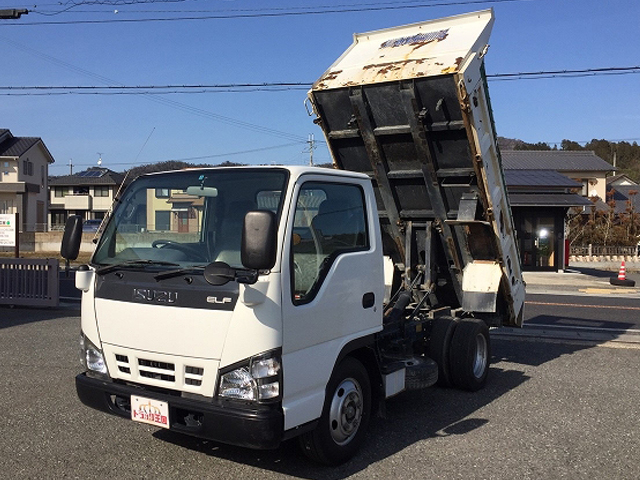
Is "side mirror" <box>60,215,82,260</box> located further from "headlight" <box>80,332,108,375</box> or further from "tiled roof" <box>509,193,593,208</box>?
"tiled roof" <box>509,193,593,208</box>

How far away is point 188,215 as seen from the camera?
15.3 feet

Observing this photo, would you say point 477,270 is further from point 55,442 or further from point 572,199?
point 572,199

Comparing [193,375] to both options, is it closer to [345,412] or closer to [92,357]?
[92,357]

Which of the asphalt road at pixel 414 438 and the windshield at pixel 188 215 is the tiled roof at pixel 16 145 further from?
the windshield at pixel 188 215

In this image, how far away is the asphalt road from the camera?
448cm

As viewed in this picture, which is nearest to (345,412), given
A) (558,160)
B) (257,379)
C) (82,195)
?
(257,379)

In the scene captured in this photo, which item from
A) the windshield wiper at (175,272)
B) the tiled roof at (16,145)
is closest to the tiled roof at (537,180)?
the windshield wiper at (175,272)

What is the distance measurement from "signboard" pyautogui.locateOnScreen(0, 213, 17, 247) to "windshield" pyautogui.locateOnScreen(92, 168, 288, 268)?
11.7m

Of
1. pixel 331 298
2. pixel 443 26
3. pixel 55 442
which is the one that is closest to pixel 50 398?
pixel 55 442

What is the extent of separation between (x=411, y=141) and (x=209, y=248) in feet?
10.1

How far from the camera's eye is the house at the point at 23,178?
46906mm

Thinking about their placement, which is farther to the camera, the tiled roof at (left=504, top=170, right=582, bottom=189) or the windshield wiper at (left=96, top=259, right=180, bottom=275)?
the tiled roof at (left=504, top=170, right=582, bottom=189)

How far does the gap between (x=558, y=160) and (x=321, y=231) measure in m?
51.8

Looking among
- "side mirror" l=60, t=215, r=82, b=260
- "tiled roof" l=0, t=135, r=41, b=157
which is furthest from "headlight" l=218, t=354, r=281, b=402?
"tiled roof" l=0, t=135, r=41, b=157
